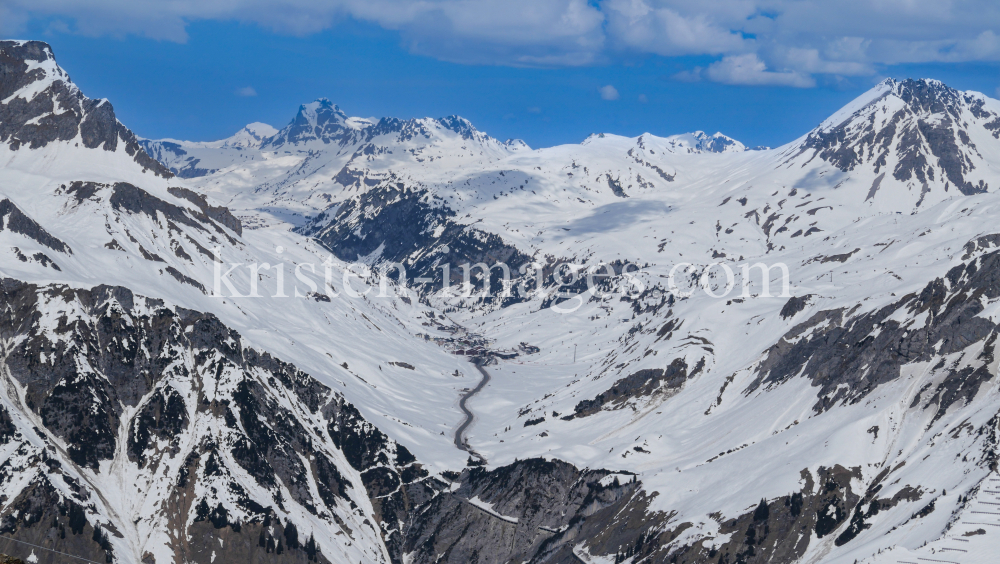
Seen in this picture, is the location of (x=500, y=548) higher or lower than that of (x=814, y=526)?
lower

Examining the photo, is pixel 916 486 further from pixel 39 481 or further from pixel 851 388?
pixel 39 481

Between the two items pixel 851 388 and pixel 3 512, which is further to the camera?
pixel 851 388

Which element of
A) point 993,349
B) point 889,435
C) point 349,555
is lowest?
point 349,555

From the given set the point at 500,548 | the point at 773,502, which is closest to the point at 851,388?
the point at 773,502

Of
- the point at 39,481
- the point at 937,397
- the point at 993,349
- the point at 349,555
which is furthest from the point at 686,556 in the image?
the point at 39,481

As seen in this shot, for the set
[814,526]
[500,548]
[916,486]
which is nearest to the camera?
[916,486]

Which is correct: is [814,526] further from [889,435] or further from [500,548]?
[500,548]

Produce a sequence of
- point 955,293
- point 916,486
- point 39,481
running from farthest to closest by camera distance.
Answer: point 955,293 < point 39,481 < point 916,486

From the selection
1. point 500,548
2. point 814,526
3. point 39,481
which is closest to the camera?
point 814,526

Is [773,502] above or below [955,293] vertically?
below
